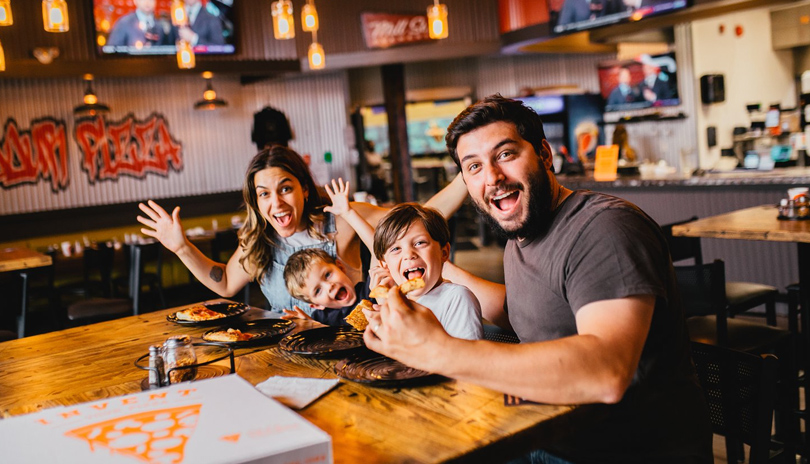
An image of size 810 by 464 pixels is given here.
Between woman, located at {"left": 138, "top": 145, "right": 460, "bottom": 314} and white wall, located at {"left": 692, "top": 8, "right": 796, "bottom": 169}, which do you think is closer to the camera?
woman, located at {"left": 138, "top": 145, "right": 460, "bottom": 314}

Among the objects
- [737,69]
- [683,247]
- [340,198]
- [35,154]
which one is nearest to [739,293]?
[683,247]

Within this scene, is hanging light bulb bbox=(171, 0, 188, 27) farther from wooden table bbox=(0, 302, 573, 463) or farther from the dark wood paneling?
the dark wood paneling

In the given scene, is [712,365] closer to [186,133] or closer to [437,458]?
[437,458]

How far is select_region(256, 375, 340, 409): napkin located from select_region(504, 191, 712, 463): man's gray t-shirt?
584mm

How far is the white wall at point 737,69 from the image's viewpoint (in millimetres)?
9547

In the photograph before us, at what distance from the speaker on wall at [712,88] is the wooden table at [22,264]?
8244mm

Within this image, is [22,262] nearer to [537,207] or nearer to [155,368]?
[155,368]

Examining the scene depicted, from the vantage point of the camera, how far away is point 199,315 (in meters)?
2.81

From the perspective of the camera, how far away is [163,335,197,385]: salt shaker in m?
1.83

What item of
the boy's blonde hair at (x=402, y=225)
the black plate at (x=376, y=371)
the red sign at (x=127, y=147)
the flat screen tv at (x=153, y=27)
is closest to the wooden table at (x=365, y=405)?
the black plate at (x=376, y=371)

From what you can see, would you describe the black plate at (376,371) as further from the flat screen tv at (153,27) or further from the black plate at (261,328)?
the flat screen tv at (153,27)

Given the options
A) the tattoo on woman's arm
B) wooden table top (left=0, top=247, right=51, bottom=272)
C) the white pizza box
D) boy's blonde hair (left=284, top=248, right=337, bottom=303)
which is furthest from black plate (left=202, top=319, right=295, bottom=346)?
wooden table top (left=0, top=247, right=51, bottom=272)

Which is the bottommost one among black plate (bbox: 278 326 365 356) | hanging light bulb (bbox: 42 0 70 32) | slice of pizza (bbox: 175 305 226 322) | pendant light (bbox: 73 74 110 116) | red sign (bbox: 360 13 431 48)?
black plate (bbox: 278 326 365 356)

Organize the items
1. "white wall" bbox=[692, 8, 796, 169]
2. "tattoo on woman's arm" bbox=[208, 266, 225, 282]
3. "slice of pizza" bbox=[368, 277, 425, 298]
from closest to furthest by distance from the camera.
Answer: "slice of pizza" bbox=[368, 277, 425, 298] < "tattoo on woman's arm" bbox=[208, 266, 225, 282] < "white wall" bbox=[692, 8, 796, 169]
